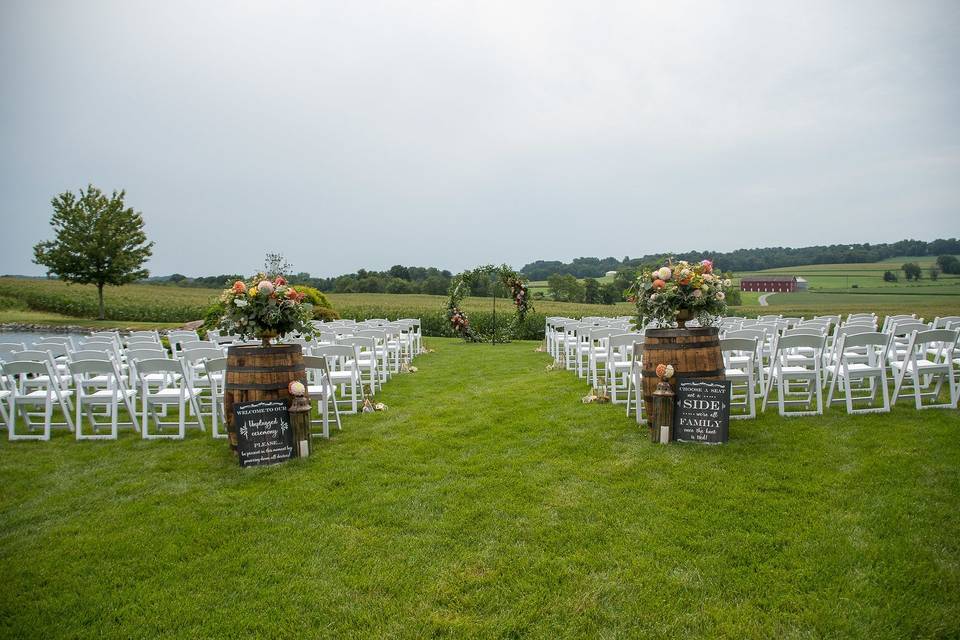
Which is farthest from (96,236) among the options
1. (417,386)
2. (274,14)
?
(417,386)

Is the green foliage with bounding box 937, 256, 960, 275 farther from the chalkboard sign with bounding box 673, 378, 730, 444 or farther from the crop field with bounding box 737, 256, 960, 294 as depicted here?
the chalkboard sign with bounding box 673, 378, 730, 444

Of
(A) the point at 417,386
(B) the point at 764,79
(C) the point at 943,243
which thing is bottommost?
(A) the point at 417,386

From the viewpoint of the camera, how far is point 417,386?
10.6m

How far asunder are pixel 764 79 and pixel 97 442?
1792cm

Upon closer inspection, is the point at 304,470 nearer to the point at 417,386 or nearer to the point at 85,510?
the point at 85,510

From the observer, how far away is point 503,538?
3.84 metres

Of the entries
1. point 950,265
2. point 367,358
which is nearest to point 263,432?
point 367,358

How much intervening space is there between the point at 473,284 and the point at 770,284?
22294 mm

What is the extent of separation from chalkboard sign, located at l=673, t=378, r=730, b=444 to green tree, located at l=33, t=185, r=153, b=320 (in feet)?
103

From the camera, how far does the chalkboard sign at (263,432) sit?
5.49m

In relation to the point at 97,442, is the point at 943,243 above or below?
above

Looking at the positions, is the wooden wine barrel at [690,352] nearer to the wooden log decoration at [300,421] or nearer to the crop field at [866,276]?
the wooden log decoration at [300,421]

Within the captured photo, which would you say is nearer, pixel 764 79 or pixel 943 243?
pixel 764 79

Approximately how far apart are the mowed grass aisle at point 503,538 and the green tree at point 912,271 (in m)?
23.8
